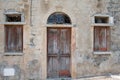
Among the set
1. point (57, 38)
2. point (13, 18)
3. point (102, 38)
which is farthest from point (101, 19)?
point (13, 18)

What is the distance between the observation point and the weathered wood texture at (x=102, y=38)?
41.4ft

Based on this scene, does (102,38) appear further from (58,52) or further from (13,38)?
(13,38)

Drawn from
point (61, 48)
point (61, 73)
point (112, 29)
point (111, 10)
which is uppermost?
point (111, 10)

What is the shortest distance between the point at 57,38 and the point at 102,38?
198cm

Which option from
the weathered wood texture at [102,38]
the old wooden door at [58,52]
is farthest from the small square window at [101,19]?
the old wooden door at [58,52]

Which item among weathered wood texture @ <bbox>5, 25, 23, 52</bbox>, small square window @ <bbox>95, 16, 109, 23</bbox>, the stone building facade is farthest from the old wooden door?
small square window @ <bbox>95, 16, 109, 23</bbox>

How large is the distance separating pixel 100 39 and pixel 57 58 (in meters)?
2.06

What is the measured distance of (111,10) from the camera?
12602 millimetres

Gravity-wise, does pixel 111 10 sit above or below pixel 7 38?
above

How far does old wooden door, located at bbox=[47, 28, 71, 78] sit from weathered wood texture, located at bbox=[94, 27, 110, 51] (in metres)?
1.20

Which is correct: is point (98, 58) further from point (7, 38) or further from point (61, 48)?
point (7, 38)

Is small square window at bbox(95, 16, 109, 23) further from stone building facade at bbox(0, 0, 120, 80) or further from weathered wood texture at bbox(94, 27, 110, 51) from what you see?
weathered wood texture at bbox(94, 27, 110, 51)

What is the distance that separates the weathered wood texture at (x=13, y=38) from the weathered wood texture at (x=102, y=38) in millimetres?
3225

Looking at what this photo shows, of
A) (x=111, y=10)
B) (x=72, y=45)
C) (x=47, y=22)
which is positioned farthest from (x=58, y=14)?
(x=111, y=10)
